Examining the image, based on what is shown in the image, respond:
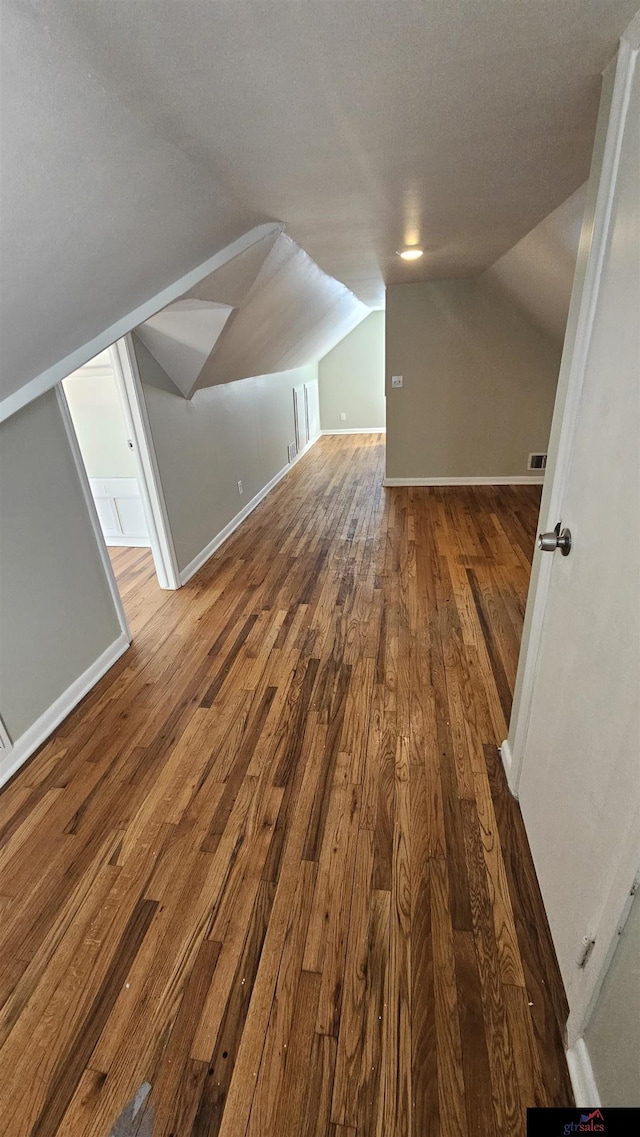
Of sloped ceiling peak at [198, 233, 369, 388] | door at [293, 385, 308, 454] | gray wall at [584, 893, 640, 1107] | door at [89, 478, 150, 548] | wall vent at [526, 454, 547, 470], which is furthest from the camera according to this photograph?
door at [293, 385, 308, 454]

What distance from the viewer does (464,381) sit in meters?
4.43

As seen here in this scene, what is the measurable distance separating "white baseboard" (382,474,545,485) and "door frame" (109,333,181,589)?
274 centimetres

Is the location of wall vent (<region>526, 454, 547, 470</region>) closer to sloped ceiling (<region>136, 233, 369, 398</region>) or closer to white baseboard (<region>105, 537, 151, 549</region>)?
sloped ceiling (<region>136, 233, 369, 398</region>)

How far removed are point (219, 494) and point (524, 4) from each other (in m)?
3.19

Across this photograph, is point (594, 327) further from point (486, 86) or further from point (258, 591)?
point (258, 591)

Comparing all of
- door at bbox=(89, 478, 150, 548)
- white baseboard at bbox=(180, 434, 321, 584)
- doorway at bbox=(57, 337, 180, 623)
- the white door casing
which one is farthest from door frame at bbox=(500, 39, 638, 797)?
door at bbox=(89, 478, 150, 548)

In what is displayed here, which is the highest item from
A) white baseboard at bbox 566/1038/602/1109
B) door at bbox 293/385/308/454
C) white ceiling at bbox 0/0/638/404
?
white ceiling at bbox 0/0/638/404

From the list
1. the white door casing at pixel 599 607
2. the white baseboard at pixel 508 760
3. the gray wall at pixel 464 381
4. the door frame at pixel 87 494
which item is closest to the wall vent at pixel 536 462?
the gray wall at pixel 464 381

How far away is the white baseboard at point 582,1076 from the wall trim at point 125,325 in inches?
86.5

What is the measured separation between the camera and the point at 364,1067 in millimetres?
997

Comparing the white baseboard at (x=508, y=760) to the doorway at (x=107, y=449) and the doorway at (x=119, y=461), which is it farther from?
the doorway at (x=107, y=449)

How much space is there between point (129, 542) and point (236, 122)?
3.26 meters

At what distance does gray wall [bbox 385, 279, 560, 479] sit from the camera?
4.17 metres

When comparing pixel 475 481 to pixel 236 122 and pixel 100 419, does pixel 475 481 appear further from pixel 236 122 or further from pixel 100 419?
pixel 236 122
